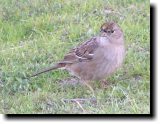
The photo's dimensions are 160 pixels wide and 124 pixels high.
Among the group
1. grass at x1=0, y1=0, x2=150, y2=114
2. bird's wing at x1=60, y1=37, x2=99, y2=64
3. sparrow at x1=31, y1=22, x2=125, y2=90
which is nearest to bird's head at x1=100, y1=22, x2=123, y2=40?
sparrow at x1=31, y1=22, x2=125, y2=90

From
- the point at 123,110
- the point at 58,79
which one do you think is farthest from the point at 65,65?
the point at 123,110

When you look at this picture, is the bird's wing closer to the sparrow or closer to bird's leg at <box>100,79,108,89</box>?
the sparrow

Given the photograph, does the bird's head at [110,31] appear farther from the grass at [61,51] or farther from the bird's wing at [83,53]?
the grass at [61,51]

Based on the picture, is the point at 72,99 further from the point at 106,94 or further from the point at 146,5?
the point at 146,5

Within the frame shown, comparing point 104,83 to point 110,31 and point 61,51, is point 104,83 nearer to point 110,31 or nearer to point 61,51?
point 110,31

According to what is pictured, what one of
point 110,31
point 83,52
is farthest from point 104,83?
point 110,31

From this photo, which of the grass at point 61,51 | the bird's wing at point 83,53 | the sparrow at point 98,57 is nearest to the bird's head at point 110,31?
the sparrow at point 98,57
